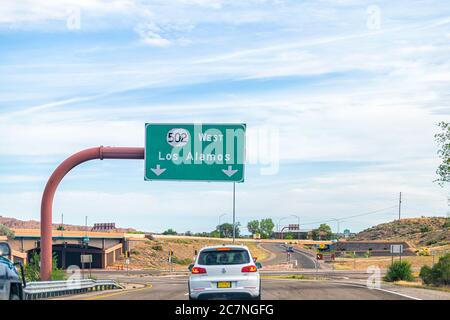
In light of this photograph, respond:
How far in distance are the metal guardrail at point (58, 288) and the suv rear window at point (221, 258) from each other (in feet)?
25.7

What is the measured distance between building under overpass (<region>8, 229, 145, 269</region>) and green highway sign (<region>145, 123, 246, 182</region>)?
62135 millimetres

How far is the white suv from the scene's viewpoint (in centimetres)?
2067

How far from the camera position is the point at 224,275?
20688mm

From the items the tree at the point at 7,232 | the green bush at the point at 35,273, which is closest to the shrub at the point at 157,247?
the tree at the point at 7,232

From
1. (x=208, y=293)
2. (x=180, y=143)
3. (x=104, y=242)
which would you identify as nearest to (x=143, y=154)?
(x=180, y=143)

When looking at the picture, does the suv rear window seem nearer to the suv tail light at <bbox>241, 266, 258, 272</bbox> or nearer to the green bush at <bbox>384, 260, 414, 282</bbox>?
the suv tail light at <bbox>241, 266, 258, 272</bbox>

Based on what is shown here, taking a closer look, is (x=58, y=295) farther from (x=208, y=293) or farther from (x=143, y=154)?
(x=208, y=293)

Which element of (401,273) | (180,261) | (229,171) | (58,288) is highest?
(229,171)

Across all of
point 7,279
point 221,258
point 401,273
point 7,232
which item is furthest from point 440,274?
point 7,232

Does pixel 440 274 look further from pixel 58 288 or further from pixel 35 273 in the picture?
pixel 35 273

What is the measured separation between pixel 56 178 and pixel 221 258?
1400 centimetres

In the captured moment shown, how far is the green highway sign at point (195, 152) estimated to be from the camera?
33.3 m

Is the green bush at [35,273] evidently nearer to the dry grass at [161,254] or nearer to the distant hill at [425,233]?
the dry grass at [161,254]
